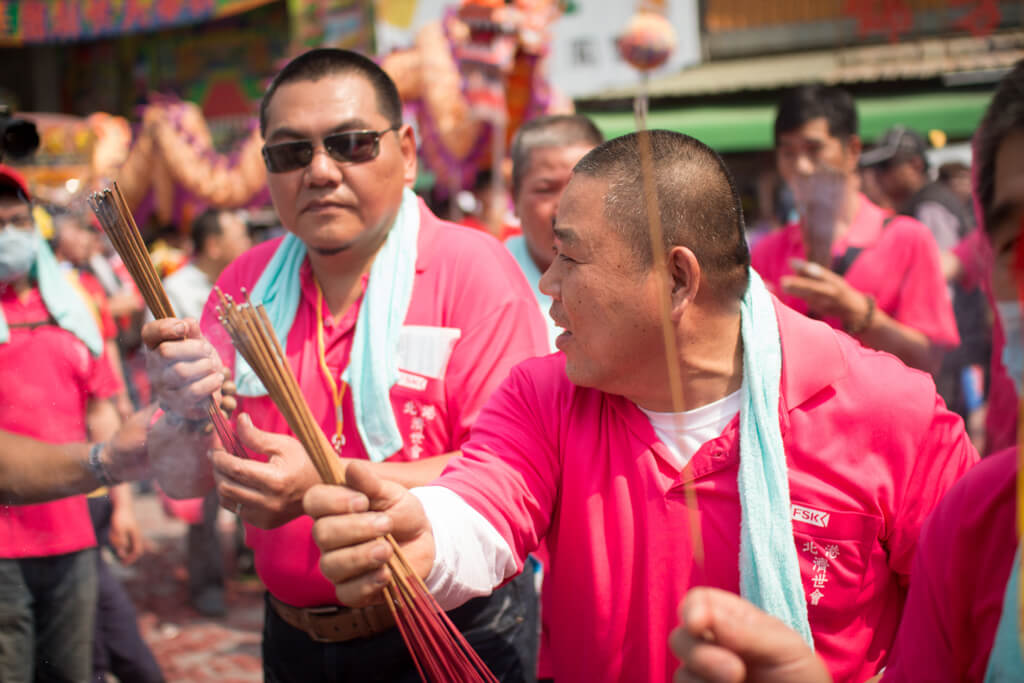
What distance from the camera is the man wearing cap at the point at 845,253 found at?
2.59m

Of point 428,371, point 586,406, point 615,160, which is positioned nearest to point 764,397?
point 586,406

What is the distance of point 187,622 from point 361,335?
3235mm

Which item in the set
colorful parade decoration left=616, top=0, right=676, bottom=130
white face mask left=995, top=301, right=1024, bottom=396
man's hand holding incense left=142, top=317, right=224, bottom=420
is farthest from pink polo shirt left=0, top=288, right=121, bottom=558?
white face mask left=995, top=301, right=1024, bottom=396

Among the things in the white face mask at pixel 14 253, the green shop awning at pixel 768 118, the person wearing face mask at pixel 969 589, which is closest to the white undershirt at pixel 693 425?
the person wearing face mask at pixel 969 589

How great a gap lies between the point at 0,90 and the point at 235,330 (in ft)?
71.2

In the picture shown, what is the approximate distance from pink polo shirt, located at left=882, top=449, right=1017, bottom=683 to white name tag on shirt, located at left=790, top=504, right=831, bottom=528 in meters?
0.33

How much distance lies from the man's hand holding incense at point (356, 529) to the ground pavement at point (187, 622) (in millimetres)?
3159

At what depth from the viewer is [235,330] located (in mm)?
1249

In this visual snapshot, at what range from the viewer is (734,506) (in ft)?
5.10

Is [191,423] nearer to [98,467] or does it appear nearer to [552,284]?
[98,467]

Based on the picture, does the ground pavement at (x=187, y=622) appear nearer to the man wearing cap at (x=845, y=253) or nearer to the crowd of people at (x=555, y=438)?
A: the crowd of people at (x=555, y=438)

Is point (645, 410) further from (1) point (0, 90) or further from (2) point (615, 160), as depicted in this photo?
(1) point (0, 90)

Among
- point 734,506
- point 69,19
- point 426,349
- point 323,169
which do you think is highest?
point 69,19

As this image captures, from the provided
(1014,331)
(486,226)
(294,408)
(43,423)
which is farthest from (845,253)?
(486,226)
